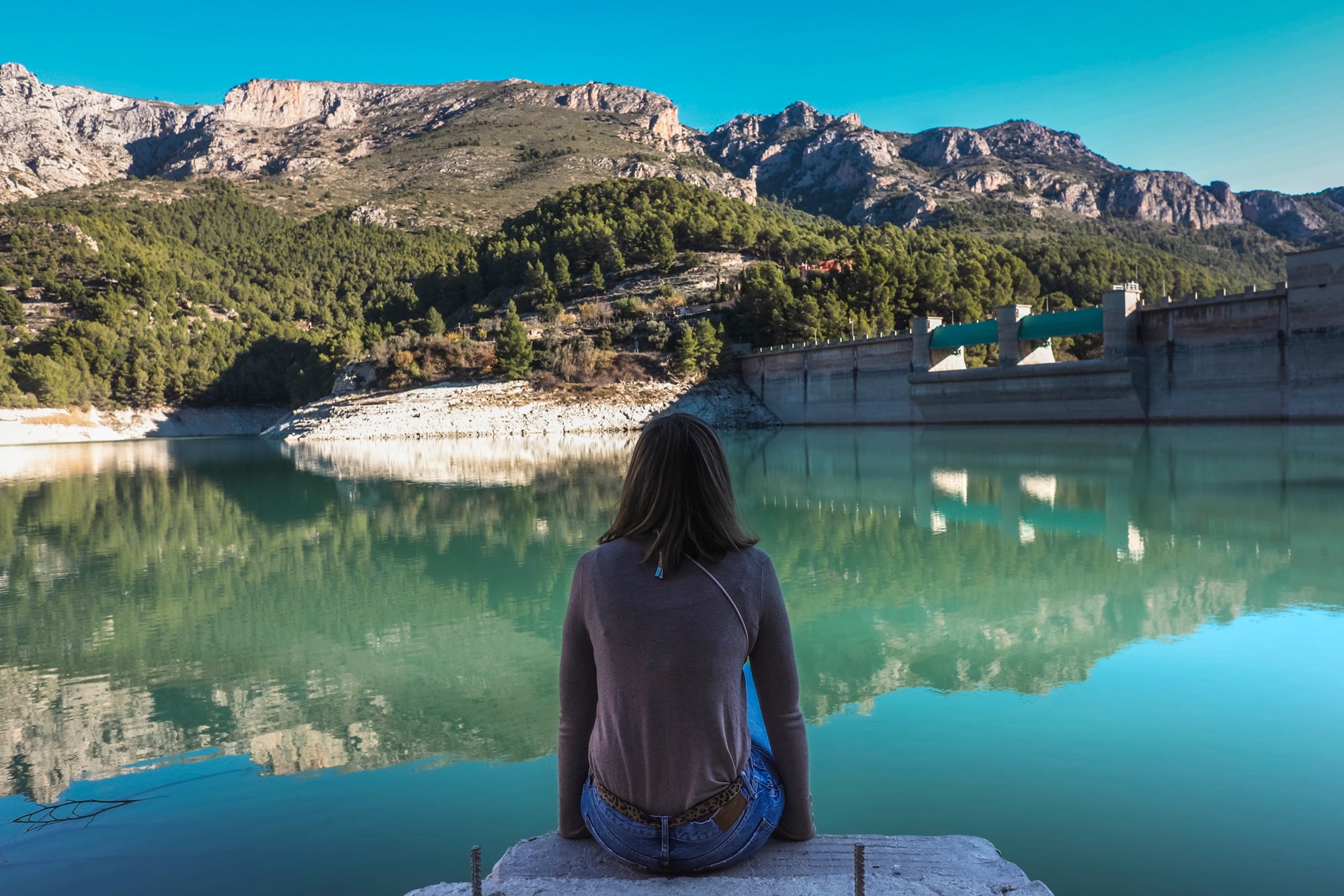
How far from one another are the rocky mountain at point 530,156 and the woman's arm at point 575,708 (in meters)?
115

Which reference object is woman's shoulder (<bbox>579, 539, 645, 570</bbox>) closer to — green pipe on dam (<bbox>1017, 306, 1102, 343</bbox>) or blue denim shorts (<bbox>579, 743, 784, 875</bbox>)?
blue denim shorts (<bbox>579, 743, 784, 875</bbox>)

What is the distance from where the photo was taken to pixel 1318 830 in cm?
351

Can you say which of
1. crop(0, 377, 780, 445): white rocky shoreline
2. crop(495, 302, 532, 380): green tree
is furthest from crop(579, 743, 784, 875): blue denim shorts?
crop(495, 302, 532, 380): green tree

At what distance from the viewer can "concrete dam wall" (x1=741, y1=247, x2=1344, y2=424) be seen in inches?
1194

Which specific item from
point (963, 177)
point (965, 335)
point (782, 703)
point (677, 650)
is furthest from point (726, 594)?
point (963, 177)

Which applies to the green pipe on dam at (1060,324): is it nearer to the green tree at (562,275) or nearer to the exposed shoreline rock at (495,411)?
the exposed shoreline rock at (495,411)

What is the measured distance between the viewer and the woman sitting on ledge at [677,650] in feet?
6.72

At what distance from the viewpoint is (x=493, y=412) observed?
165ft

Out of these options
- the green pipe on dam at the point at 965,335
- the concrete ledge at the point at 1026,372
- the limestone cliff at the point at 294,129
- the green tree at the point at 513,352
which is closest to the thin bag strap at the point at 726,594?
the concrete ledge at the point at 1026,372

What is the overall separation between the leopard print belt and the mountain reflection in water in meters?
2.66

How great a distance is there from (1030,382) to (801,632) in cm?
3530

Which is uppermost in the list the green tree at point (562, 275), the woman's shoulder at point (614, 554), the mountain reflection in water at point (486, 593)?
the green tree at point (562, 275)

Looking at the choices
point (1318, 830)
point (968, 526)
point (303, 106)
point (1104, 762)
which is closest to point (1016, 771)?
point (1104, 762)

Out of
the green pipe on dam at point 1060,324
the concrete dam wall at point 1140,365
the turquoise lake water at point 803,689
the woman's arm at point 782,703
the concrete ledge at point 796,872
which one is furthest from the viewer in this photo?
the green pipe on dam at point 1060,324
